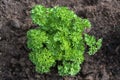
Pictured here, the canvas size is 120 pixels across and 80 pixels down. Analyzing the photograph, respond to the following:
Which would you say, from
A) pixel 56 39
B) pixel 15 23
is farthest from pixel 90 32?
pixel 15 23

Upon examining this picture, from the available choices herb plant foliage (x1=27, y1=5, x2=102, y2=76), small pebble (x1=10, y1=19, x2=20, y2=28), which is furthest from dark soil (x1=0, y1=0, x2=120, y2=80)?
herb plant foliage (x1=27, y1=5, x2=102, y2=76)

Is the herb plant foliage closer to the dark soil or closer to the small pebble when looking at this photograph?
the dark soil

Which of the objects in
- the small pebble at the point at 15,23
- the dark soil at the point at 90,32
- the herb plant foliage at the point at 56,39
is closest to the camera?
the herb plant foliage at the point at 56,39

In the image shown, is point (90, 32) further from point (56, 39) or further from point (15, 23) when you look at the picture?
point (15, 23)

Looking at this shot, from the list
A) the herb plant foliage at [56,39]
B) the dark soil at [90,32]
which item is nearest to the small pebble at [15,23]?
the dark soil at [90,32]

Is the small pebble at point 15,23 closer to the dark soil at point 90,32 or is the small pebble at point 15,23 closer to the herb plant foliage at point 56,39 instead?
the dark soil at point 90,32

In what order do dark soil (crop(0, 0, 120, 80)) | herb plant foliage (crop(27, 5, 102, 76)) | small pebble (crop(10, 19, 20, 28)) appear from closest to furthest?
herb plant foliage (crop(27, 5, 102, 76))
dark soil (crop(0, 0, 120, 80))
small pebble (crop(10, 19, 20, 28))
